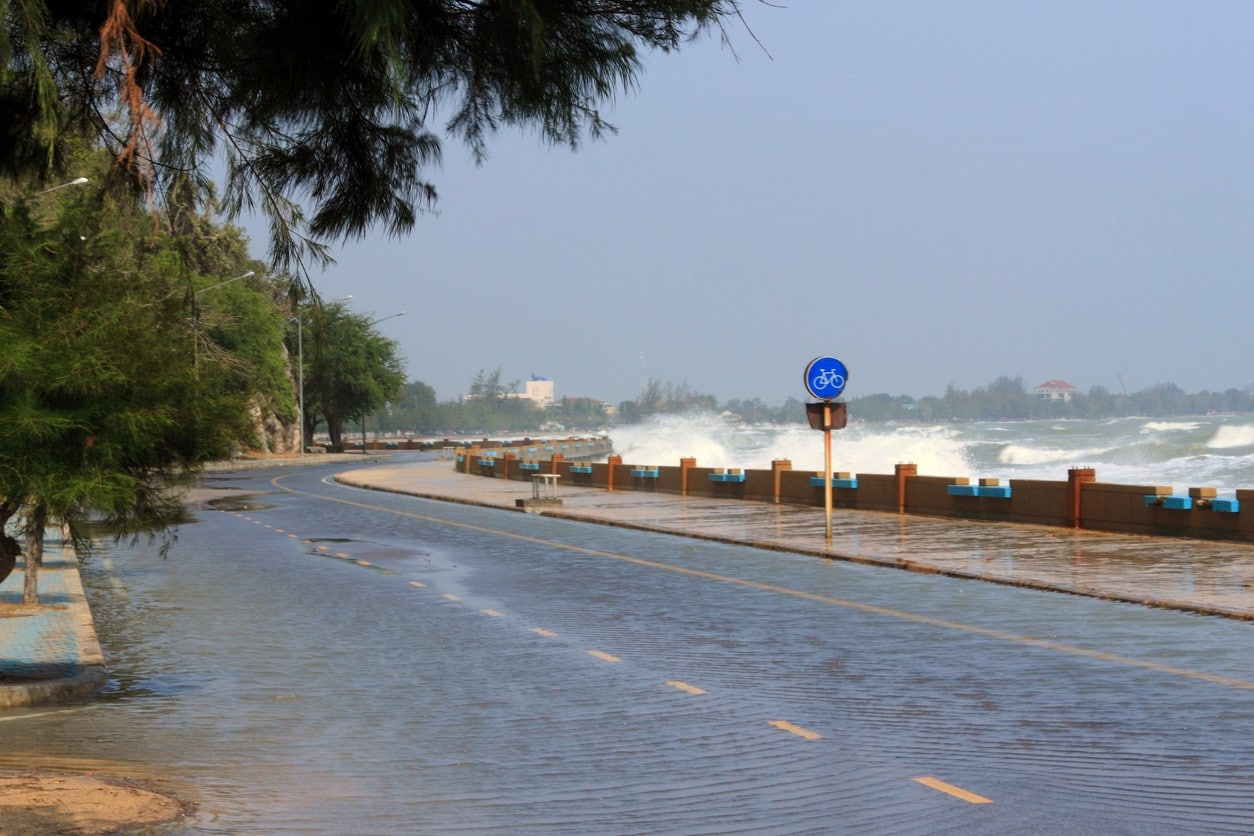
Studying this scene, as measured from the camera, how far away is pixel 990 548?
22625 mm

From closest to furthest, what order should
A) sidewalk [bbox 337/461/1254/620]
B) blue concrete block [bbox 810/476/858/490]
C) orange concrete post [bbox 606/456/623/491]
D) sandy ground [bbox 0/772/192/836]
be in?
1. sandy ground [bbox 0/772/192/836]
2. sidewalk [bbox 337/461/1254/620]
3. blue concrete block [bbox 810/476/858/490]
4. orange concrete post [bbox 606/456/623/491]

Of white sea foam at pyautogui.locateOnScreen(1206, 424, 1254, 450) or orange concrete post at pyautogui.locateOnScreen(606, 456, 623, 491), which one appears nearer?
orange concrete post at pyautogui.locateOnScreen(606, 456, 623, 491)

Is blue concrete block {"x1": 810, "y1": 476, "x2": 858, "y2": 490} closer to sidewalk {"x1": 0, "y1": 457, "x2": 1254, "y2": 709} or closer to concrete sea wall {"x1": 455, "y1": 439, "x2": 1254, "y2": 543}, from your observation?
concrete sea wall {"x1": 455, "y1": 439, "x2": 1254, "y2": 543}

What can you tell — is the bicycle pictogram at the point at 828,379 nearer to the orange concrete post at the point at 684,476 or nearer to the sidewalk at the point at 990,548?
the sidewalk at the point at 990,548

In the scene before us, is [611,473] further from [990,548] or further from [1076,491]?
[990,548]

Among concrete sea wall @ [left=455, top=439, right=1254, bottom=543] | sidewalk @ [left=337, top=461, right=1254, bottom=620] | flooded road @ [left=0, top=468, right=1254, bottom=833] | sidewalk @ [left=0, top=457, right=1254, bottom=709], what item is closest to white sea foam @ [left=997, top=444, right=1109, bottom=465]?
concrete sea wall @ [left=455, top=439, right=1254, bottom=543]

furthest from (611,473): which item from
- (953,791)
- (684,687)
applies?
(953,791)

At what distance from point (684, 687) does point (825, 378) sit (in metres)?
15.1

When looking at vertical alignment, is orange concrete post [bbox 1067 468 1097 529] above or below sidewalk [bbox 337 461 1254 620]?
above

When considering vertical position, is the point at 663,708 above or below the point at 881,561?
below

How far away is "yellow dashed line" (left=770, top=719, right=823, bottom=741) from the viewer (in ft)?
29.3

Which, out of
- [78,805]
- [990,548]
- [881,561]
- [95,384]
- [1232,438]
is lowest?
[78,805]

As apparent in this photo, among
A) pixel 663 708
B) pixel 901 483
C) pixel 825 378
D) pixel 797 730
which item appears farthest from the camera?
pixel 901 483

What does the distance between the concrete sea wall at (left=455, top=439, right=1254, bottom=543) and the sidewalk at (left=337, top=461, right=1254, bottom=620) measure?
0.47 meters
